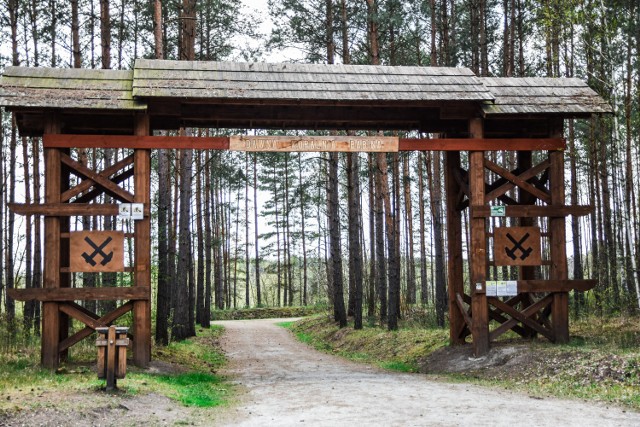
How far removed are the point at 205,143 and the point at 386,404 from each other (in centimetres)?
670

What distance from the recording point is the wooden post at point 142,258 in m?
13.4

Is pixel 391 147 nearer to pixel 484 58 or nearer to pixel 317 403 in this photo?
pixel 317 403

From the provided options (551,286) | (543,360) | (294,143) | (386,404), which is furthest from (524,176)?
(386,404)

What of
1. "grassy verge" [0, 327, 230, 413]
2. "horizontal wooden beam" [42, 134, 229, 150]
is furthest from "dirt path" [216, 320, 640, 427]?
"horizontal wooden beam" [42, 134, 229, 150]

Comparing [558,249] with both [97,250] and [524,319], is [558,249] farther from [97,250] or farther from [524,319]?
[97,250]

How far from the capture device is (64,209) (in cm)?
1323

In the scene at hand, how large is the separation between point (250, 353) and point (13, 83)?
37.7ft

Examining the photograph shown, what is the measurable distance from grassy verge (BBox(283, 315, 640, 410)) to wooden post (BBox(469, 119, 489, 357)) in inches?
15.1

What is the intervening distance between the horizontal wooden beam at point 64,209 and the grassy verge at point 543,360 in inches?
291

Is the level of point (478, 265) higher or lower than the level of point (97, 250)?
lower

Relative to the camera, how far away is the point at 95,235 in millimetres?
13422

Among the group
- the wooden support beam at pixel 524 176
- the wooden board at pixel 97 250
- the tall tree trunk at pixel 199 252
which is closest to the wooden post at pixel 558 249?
the wooden support beam at pixel 524 176

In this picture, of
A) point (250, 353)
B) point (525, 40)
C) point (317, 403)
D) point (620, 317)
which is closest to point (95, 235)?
point (317, 403)

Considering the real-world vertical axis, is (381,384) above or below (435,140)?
below
